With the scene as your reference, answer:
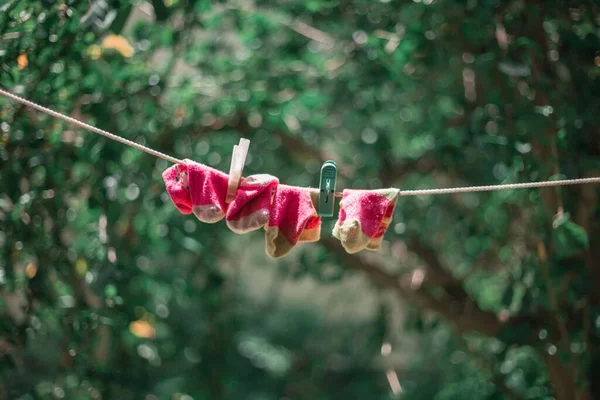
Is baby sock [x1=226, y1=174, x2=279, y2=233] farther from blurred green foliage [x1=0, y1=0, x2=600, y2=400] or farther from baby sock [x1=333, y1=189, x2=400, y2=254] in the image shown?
blurred green foliage [x1=0, y1=0, x2=600, y2=400]

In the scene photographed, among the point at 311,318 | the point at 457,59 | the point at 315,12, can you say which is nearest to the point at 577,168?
the point at 457,59

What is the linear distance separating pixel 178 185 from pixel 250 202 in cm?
14

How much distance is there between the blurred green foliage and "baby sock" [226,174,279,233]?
604mm

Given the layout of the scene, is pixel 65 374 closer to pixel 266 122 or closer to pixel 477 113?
pixel 266 122

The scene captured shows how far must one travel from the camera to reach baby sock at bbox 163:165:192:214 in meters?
1.38

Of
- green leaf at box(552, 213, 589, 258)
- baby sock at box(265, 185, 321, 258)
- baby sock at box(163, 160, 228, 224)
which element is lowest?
green leaf at box(552, 213, 589, 258)

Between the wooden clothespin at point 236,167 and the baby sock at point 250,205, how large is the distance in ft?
0.03

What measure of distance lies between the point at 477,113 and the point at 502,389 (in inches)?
33.0

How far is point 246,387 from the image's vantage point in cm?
389

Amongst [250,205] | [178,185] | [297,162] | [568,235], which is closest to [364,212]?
[250,205]

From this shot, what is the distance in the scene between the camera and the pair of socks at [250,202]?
1.36m

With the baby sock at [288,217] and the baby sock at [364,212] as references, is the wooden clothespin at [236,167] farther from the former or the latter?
the baby sock at [364,212]

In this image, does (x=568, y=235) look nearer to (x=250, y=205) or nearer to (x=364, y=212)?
(x=364, y=212)

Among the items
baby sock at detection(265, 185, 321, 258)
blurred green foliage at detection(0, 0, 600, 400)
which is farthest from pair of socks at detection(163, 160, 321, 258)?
blurred green foliage at detection(0, 0, 600, 400)
